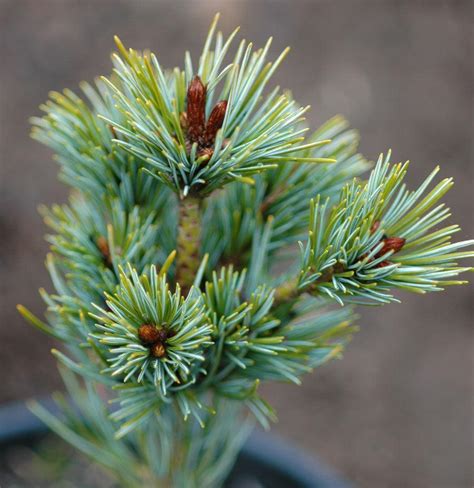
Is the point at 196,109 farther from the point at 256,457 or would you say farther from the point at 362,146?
the point at 362,146

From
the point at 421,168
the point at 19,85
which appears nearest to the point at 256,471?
the point at 421,168

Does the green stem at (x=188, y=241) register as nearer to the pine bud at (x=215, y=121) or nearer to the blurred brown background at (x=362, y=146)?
the pine bud at (x=215, y=121)

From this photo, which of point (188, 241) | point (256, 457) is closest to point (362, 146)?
point (256, 457)

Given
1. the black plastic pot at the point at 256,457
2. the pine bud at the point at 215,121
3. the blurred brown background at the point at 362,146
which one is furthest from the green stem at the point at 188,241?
the blurred brown background at the point at 362,146

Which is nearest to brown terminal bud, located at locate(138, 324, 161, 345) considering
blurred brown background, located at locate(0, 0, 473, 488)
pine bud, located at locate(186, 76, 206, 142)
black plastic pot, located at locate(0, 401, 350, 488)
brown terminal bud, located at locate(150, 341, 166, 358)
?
brown terminal bud, located at locate(150, 341, 166, 358)

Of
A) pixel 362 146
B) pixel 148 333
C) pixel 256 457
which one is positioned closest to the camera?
pixel 148 333

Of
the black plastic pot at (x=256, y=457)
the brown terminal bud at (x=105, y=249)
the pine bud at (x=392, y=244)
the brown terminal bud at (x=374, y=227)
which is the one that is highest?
the brown terminal bud at (x=374, y=227)

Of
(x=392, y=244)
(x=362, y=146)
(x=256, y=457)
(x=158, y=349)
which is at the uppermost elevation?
(x=362, y=146)

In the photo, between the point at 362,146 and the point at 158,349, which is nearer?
the point at 158,349
